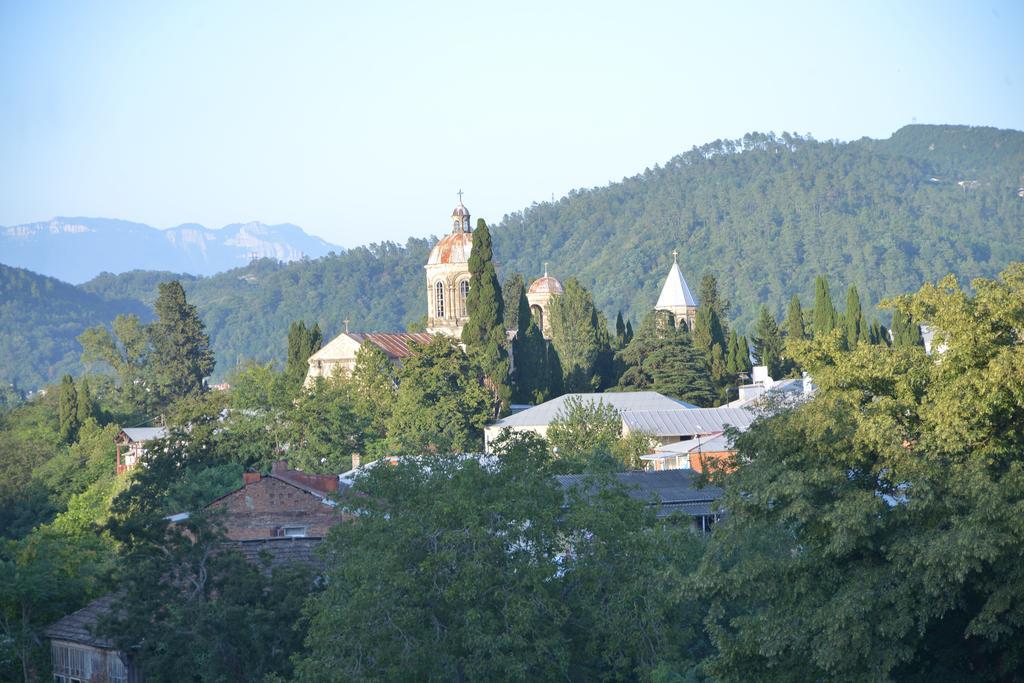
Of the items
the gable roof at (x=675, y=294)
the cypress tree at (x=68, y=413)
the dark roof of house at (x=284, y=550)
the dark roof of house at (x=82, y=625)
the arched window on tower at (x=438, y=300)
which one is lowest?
the dark roof of house at (x=82, y=625)

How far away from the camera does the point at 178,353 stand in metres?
86.4

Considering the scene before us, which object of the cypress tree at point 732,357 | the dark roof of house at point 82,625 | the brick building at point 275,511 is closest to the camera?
the dark roof of house at point 82,625

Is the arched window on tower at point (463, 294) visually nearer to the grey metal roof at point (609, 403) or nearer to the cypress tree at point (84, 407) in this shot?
the grey metal roof at point (609, 403)

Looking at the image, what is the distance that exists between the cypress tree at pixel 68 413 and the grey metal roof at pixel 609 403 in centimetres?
2162

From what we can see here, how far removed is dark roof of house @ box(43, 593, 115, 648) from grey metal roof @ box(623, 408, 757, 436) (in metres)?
32.6

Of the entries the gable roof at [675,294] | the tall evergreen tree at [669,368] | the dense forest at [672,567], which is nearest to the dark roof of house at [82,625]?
the dense forest at [672,567]

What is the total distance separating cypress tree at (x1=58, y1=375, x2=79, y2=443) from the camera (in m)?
71.1

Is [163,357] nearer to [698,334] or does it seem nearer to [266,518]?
[698,334]

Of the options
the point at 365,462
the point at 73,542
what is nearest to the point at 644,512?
the point at 73,542

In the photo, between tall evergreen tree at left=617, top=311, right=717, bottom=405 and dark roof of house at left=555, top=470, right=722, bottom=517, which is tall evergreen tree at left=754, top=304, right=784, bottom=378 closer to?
tall evergreen tree at left=617, top=311, right=717, bottom=405

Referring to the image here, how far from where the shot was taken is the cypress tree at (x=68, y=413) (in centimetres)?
7112

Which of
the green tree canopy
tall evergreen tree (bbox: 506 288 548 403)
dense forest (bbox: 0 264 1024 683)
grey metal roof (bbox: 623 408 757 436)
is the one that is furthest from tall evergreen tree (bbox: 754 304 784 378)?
the green tree canopy

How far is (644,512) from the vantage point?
24047 mm

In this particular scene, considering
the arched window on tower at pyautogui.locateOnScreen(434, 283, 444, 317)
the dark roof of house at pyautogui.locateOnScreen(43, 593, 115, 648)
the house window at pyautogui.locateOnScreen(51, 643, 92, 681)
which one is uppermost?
the arched window on tower at pyautogui.locateOnScreen(434, 283, 444, 317)
